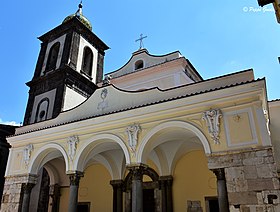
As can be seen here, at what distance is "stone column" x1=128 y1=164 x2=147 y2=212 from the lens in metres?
7.75

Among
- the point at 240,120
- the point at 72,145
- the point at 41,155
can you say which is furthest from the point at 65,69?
the point at 240,120

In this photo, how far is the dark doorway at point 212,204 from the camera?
9656 millimetres

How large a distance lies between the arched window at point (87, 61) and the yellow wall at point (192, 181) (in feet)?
31.5

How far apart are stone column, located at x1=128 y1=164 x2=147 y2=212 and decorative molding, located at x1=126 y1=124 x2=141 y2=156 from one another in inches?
20.7

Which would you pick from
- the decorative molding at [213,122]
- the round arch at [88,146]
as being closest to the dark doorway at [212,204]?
the decorative molding at [213,122]

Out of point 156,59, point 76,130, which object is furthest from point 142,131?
point 156,59

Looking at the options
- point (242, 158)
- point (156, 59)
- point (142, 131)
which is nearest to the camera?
point (242, 158)

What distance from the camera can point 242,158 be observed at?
677cm

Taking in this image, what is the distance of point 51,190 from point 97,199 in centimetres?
242

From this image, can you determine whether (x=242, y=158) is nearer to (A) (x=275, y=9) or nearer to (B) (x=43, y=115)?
(A) (x=275, y=9)

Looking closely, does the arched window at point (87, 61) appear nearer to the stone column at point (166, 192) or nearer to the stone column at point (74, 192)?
the stone column at point (74, 192)

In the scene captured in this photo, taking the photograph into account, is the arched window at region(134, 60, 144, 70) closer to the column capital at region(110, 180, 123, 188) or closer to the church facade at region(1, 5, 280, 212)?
the church facade at region(1, 5, 280, 212)

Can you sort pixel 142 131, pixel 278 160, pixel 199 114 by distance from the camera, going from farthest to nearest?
pixel 278 160, pixel 142 131, pixel 199 114

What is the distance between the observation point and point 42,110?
15.1 metres
